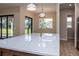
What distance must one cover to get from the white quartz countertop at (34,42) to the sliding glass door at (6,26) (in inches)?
4.6

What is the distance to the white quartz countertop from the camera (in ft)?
7.41

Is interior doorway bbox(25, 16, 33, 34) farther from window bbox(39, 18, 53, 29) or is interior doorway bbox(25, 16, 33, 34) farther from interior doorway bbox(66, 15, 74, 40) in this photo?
interior doorway bbox(66, 15, 74, 40)

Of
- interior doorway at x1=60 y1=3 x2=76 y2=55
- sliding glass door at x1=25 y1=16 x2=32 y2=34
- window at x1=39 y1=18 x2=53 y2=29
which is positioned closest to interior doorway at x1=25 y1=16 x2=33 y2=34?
sliding glass door at x1=25 y1=16 x2=32 y2=34

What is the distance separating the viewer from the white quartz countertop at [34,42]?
226cm

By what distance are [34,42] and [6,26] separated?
58cm

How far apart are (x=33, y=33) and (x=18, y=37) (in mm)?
279

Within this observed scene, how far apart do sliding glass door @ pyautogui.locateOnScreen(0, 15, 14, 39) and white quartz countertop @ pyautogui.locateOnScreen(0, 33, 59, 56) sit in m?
0.12

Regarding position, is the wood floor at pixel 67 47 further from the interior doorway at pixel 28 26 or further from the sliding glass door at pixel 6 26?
the sliding glass door at pixel 6 26

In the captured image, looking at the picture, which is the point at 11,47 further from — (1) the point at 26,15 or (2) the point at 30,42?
(1) the point at 26,15

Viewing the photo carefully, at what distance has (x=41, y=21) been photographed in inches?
90.3

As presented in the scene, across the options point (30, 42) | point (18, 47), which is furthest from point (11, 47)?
point (30, 42)

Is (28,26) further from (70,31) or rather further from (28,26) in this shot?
(70,31)

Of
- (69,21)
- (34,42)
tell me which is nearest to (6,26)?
(34,42)

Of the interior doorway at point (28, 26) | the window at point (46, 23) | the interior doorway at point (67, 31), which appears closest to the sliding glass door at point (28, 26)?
the interior doorway at point (28, 26)
